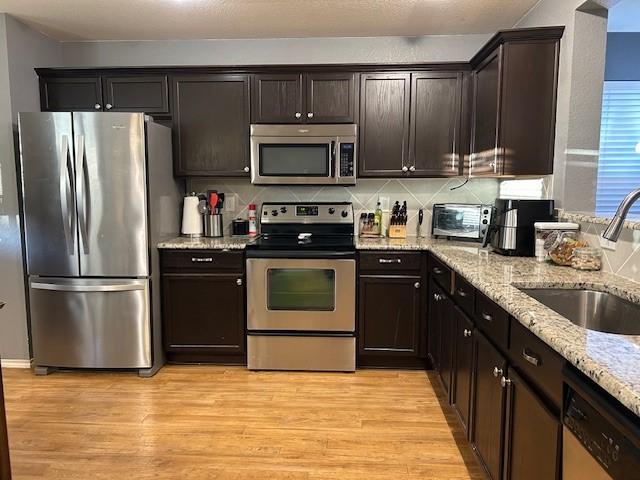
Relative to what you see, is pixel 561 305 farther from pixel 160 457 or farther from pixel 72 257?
pixel 72 257

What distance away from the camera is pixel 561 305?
5.97 feet

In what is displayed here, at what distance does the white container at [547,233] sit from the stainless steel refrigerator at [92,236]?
2403mm

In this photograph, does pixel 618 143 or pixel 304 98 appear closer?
pixel 304 98

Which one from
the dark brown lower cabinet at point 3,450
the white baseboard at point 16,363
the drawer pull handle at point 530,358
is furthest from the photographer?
the white baseboard at point 16,363

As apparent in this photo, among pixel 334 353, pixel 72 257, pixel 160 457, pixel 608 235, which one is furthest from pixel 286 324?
pixel 608 235

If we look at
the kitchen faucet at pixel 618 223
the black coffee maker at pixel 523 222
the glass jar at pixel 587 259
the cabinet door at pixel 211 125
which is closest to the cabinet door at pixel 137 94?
→ the cabinet door at pixel 211 125

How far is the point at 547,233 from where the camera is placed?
2383 millimetres

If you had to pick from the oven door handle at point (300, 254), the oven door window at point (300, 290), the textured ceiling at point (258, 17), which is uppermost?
the textured ceiling at point (258, 17)

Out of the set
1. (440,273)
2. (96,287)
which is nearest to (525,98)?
(440,273)

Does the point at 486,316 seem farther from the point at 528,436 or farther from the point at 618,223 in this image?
the point at 618,223

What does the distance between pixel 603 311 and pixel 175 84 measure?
Answer: 311 cm

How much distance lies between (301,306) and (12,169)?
222 cm

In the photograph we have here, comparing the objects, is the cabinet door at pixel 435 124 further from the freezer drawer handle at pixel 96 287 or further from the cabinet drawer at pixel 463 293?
the freezer drawer handle at pixel 96 287

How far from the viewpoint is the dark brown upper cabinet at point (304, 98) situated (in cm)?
335
